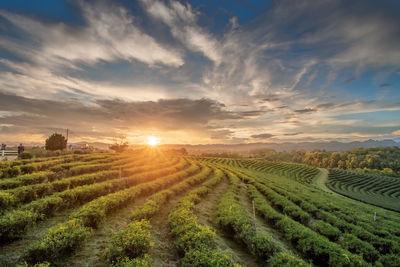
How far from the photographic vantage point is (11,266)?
668cm

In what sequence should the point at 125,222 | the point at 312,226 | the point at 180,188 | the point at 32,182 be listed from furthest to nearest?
the point at 180,188 < the point at 32,182 < the point at 312,226 < the point at 125,222

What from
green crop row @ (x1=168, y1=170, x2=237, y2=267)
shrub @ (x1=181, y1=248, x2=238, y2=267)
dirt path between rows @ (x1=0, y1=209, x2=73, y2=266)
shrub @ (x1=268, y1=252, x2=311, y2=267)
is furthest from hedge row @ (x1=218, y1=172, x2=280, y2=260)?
dirt path between rows @ (x1=0, y1=209, x2=73, y2=266)

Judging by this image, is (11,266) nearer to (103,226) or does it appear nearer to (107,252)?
(107,252)

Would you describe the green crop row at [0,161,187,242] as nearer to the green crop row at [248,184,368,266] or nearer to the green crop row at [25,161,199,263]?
the green crop row at [25,161,199,263]

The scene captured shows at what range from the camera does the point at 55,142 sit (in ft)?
184

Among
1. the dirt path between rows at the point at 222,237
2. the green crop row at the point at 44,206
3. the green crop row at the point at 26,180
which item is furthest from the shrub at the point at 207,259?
the green crop row at the point at 26,180

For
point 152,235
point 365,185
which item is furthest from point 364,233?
point 365,185

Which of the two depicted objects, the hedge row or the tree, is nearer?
the hedge row

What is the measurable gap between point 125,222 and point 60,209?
4.73 m

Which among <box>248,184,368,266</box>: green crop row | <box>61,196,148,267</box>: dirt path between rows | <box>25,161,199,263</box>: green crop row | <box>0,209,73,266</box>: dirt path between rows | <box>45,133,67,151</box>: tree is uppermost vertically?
<box>45,133,67,151</box>: tree

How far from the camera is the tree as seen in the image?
5550cm

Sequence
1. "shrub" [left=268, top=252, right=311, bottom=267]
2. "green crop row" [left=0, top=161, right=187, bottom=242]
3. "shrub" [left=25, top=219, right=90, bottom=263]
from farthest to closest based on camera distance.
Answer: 1. "green crop row" [left=0, top=161, right=187, bottom=242]
2. "shrub" [left=268, top=252, right=311, bottom=267]
3. "shrub" [left=25, top=219, right=90, bottom=263]

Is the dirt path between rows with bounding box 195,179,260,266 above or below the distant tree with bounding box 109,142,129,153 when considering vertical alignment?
below

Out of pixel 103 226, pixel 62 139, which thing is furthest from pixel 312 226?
pixel 62 139
